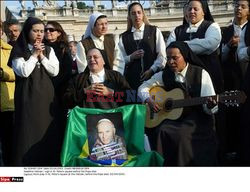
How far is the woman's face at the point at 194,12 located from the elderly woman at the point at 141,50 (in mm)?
360

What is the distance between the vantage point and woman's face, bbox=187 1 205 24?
5.03 metres

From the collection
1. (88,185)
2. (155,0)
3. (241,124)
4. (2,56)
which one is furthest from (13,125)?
(241,124)

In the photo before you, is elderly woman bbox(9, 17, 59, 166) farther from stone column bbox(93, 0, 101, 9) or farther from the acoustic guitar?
the acoustic guitar

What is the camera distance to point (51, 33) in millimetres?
5191

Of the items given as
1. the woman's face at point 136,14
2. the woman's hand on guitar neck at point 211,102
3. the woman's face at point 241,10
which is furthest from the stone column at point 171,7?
the woman's hand on guitar neck at point 211,102

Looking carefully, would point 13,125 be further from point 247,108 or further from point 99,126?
point 247,108

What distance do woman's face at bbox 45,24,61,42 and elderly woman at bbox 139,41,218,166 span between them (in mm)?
1063

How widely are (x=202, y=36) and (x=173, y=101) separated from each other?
0.98 m

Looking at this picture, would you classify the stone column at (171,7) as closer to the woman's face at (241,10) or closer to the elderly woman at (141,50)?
the elderly woman at (141,50)

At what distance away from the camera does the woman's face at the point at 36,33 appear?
4.85m

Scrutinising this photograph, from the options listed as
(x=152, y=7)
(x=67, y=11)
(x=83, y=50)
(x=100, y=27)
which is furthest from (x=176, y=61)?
(x=67, y=11)

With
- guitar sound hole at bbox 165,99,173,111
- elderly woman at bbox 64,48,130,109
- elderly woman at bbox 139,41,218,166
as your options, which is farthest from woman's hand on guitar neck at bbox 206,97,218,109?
elderly woman at bbox 64,48,130,109

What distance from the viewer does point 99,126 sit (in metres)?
Result: 4.73

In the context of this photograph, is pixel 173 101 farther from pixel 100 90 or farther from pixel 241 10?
pixel 241 10
